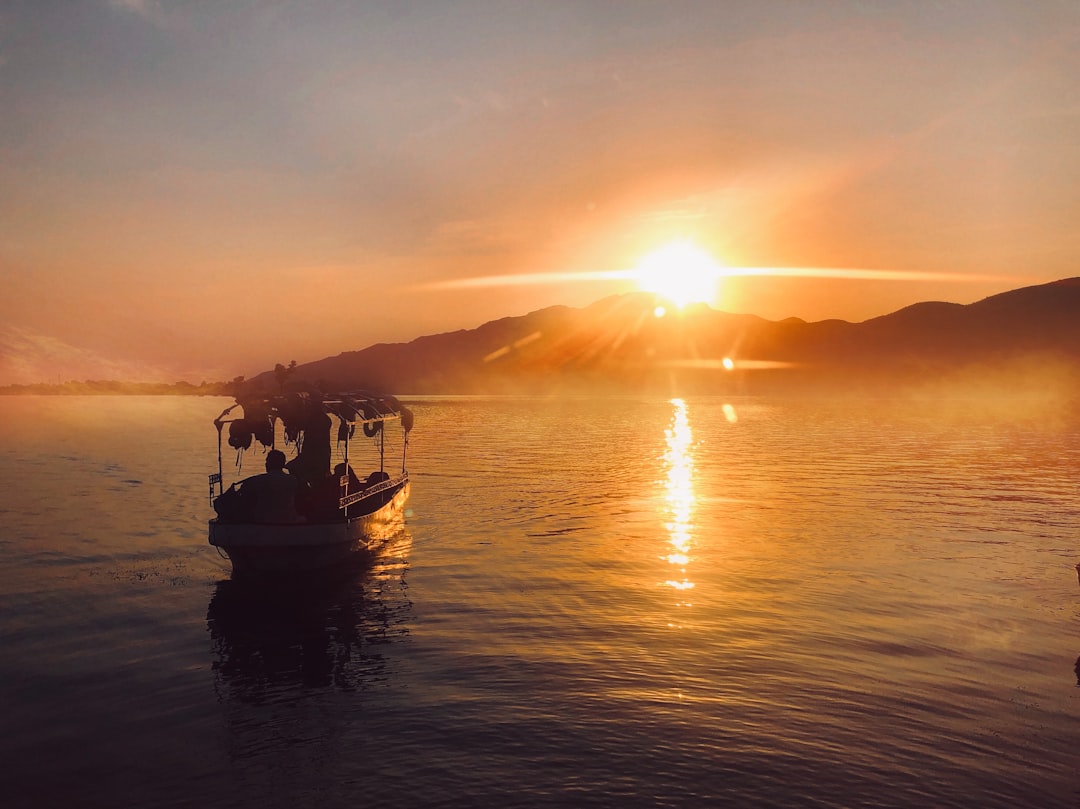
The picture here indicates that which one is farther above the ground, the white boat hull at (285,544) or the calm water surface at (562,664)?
the white boat hull at (285,544)

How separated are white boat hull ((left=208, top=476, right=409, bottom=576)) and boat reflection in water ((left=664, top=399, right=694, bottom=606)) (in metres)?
11.6

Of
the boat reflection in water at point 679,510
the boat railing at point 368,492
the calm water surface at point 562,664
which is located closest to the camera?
the calm water surface at point 562,664

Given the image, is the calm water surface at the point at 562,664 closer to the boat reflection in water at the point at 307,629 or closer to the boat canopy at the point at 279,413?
the boat reflection in water at the point at 307,629

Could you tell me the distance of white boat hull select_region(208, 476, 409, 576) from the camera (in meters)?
25.3

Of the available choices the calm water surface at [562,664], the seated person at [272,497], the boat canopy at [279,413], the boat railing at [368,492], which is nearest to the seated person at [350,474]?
the boat railing at [368,492]

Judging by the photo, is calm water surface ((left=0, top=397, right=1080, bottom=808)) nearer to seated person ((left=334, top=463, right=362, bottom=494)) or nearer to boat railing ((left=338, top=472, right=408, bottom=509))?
boat railing ((left=338, top=472, right=408, bottom=509))

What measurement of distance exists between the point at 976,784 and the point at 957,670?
229 inches

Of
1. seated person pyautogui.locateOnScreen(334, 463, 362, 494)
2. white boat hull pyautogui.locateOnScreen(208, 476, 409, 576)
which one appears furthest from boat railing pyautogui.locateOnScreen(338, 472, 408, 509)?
white boat hull pyautogui.locateOnScreen(208, 476, 409, 576)

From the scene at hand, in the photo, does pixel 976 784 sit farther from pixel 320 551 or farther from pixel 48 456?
pixel 48 456

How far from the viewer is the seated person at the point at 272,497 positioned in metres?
25.7

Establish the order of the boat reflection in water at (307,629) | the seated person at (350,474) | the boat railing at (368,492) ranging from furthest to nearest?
the seated person at (350,474), the boat railing at (368,492), the boat reflection in water at (307,629)

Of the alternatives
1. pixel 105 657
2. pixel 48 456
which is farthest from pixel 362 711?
pixel 48 456

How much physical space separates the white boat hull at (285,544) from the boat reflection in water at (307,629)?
0.53m

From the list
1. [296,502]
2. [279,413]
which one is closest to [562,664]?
[296,502]
